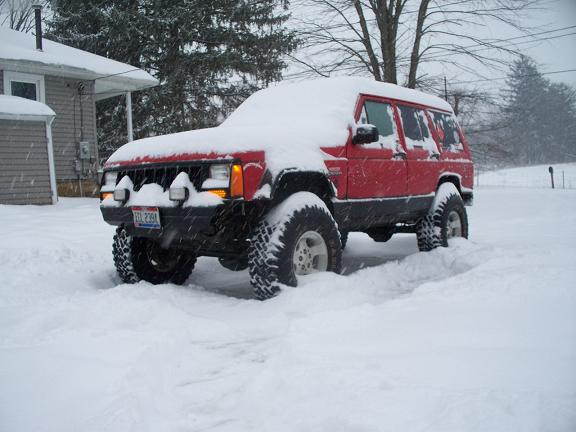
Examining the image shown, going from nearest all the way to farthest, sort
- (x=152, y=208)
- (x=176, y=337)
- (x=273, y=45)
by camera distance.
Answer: (x=176, y=337), (x=152, y=208), (x=273, y=45)

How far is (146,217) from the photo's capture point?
12.7 feet

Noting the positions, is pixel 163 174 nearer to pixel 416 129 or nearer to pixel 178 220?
pixel 178 220

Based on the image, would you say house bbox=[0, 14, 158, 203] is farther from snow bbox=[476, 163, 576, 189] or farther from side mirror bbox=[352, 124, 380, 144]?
snow bbox=[476, 163, 576, 189]

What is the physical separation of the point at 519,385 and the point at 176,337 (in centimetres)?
195

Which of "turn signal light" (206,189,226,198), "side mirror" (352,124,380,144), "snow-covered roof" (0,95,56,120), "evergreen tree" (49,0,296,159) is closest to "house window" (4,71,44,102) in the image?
"snow-covered roof" (0,95,56,120)

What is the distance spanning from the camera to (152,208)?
3.80m

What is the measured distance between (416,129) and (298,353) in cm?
396

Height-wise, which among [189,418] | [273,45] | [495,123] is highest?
[273,45]

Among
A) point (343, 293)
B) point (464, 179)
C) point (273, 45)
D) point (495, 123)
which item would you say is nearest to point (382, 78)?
point (273, 45)

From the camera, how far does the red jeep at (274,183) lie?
11.8 feet

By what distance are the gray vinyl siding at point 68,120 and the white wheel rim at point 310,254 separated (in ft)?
45.8

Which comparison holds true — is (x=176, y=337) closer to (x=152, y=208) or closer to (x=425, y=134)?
(x=152, y=208)

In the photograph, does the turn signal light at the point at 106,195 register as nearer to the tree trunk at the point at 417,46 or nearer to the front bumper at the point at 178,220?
the front bumper at the point at 178,220

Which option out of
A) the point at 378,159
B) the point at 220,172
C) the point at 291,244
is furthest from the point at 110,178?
the point at 378,159
